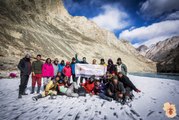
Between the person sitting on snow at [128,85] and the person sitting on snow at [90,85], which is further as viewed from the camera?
the person sitting on snow at [90,85]

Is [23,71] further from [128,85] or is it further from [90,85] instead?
[128,85]

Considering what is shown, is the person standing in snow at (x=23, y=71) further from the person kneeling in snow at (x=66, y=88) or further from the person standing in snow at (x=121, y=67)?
the person standing in snow at (x=121, y=67)

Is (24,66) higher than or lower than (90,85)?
higher

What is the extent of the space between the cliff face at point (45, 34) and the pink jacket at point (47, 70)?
74.2ft

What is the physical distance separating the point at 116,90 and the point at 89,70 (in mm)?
4198

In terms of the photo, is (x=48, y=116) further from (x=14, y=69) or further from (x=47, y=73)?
(x=14, y=69)

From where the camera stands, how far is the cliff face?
42.1 meters

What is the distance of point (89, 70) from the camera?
39.9 feet

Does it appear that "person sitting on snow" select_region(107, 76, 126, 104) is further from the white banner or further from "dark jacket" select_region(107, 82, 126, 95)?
the white banner

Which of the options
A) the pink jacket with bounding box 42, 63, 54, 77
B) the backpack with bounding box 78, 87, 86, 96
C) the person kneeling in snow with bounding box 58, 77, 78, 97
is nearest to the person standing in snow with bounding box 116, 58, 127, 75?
the backpack with bounding box 78, 87, 86, 96

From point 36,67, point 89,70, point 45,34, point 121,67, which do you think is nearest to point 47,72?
point 36,67

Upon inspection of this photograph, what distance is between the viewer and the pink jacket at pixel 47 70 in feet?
32.8

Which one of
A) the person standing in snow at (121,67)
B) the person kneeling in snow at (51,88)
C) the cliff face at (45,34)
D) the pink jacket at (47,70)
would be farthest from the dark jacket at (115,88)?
the cliff face at (45,34)

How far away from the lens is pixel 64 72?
1054cm
